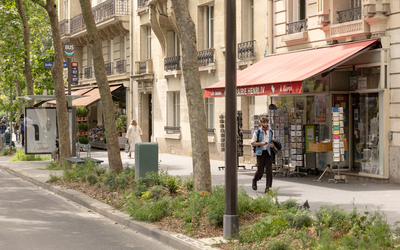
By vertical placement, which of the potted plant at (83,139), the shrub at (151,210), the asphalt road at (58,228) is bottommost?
the asphalt road at (58,228)

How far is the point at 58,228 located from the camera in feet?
29.5

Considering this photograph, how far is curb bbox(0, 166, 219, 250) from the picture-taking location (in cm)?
745

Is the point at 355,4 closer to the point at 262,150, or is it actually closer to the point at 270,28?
the point at 270,28

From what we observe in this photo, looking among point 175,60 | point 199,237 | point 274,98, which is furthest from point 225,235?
point 175,60

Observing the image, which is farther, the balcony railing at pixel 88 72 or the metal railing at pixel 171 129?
the balcony railing at pixel 88 72

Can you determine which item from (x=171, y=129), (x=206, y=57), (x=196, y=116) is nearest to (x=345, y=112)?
(x=196, y=116)

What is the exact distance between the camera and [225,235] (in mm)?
7461

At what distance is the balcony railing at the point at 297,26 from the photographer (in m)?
16.7

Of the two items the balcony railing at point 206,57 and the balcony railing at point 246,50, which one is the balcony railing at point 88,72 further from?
the balcony railing at point 246,50

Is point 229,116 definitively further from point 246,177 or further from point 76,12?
point 76,12

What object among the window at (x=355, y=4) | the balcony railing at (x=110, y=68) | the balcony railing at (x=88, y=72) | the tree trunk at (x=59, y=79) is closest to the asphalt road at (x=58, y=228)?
the tree trunk at (x=59, y=79)

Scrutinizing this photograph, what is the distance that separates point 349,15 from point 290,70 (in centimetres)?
213

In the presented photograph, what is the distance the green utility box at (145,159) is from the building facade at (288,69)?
3.83m

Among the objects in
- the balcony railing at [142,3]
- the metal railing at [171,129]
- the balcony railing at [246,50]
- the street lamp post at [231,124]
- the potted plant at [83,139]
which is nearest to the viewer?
the street lamp post at [231,124]
